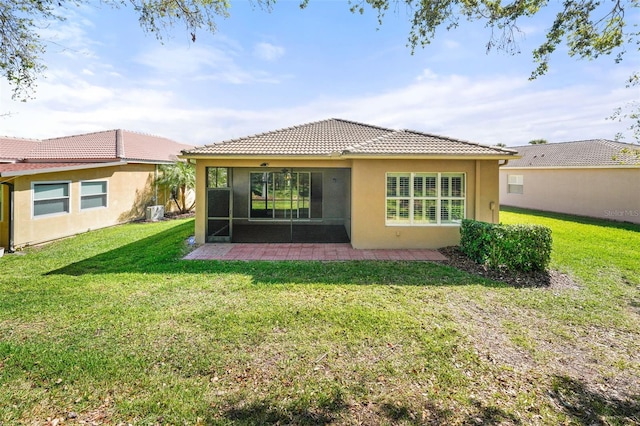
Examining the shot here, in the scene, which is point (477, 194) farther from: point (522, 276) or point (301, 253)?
point (301, 253)

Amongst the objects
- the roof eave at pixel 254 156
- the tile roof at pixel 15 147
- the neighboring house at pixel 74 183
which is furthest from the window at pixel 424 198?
the tile roof at pixel 15 147

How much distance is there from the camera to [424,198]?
10766 mm

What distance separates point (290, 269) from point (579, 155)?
22.9 m

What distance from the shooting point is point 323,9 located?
8.45 metres

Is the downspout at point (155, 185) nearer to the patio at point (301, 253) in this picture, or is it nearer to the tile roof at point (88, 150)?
the tile roof at point (88, 150)

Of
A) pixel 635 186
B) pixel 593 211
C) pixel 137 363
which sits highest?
pixel 635 186

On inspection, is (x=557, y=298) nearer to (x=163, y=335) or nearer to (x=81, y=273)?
(x=163, y=335)

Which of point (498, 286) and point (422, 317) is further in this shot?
point (498, 286)

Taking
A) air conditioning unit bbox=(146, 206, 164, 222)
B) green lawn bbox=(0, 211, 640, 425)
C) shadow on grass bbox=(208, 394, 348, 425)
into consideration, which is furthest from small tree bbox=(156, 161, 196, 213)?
shadow on grass bbox=(208, 394, 348, 425)

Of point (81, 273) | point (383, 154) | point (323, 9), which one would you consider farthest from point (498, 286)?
point (81, 273)

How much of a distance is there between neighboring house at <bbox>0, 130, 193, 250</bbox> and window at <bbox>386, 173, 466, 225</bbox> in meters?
12.4

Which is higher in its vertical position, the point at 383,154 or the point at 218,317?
the point at 383,154

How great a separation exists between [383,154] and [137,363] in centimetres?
811

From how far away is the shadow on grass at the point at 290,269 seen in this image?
7574 mm
